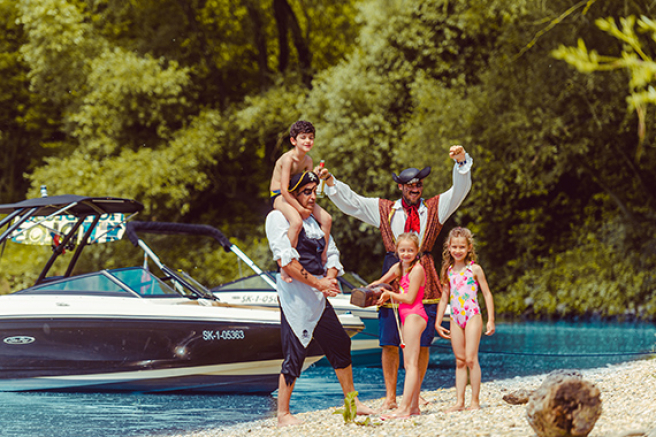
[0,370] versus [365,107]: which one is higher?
[365,107]

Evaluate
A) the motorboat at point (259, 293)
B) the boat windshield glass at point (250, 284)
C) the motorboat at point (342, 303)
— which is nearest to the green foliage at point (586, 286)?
the motorboat at point (259, 293)

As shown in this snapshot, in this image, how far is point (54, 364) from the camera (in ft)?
25.3

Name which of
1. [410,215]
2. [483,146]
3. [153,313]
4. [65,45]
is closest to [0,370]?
[153,313]

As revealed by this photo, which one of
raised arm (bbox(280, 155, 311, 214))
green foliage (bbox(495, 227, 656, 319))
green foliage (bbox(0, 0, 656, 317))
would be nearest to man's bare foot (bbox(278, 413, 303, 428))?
raised arm (bbox(280, 155, 311, 214))

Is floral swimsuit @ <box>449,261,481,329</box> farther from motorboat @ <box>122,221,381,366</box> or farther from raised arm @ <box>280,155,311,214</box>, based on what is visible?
motorboat @ <box>122,221,381,366</box>

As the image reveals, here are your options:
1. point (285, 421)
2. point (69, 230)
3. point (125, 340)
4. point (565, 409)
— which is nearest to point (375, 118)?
point (69, 230)

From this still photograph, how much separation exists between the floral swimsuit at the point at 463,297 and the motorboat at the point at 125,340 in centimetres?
336

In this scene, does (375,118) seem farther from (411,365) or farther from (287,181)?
(411,365)

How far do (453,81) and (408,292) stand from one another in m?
12.4

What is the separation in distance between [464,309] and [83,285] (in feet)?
16.2

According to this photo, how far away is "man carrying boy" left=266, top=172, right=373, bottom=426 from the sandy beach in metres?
0.32

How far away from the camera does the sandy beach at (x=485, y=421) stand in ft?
12.9

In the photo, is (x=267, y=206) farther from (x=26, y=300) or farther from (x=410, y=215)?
(x=410, y=215)

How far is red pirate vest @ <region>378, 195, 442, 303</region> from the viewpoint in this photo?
5184mm
